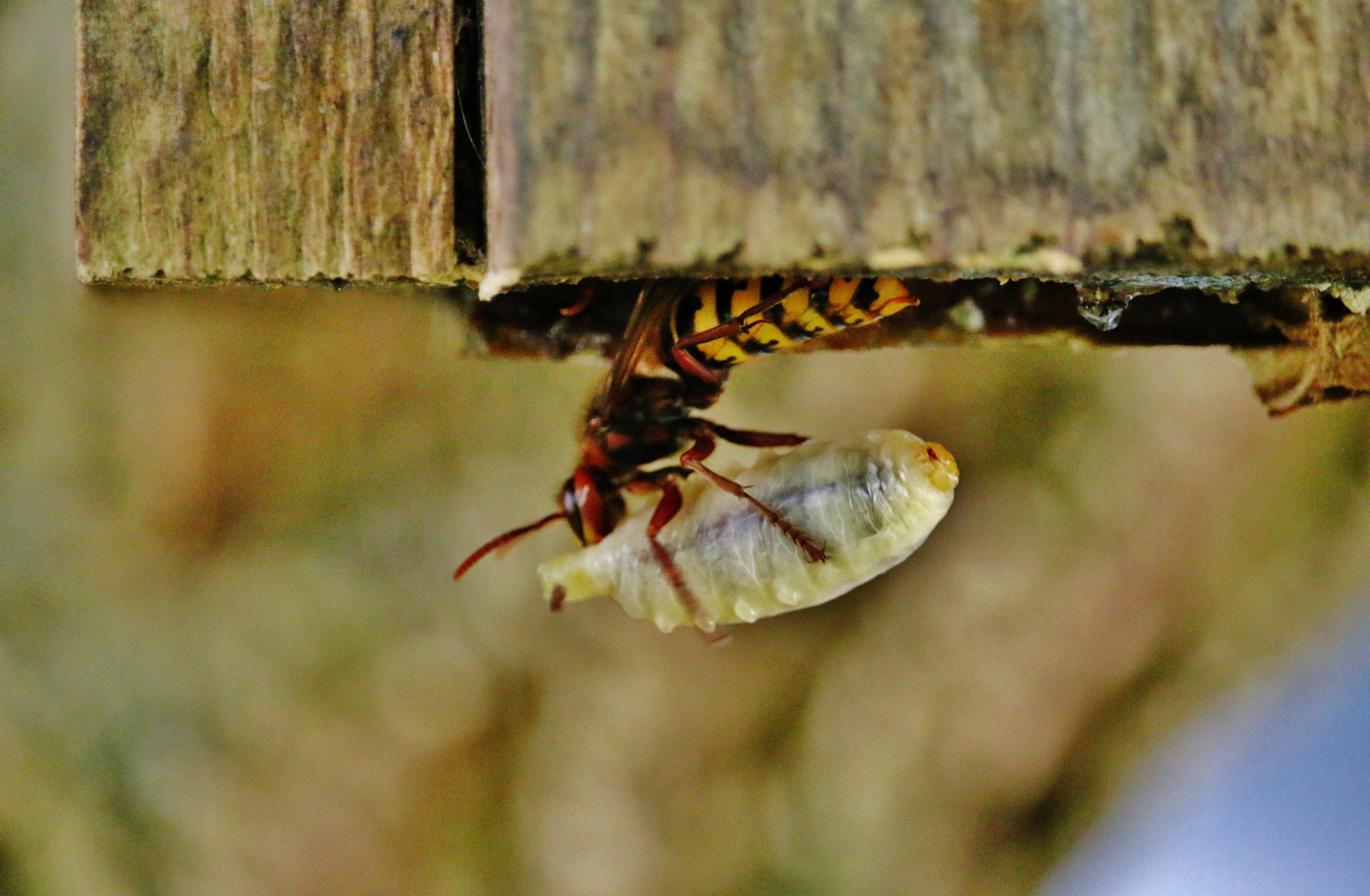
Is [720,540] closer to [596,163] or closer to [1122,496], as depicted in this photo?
[596,163]

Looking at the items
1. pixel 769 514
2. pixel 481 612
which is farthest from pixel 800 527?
pixel 481 612

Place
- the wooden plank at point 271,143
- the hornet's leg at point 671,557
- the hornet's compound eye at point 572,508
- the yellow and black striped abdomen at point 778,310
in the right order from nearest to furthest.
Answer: the wooden plank at point 271,143 → the yellow and black striped abdomen at point 778,310 → the hornet's leg at point 671,557 → the hornet's compound eye at point 572,508

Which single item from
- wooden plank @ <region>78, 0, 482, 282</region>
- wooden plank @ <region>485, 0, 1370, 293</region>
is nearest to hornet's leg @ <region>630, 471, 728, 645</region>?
wooden plank @ <region>78, 0, 482, 282</region>

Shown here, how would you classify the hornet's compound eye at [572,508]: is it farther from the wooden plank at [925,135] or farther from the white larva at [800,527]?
the wooden plank at [925,135]

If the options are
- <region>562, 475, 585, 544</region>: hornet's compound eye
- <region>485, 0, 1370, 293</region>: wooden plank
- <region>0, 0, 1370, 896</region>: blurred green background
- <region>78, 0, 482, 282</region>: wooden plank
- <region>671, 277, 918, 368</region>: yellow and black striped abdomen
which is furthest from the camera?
<region>0, 0, 1370, 896</region>: blurred green background

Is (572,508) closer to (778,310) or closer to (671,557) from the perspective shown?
(671,557)

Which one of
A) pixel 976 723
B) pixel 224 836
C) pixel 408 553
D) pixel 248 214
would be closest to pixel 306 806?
pixel 224 836

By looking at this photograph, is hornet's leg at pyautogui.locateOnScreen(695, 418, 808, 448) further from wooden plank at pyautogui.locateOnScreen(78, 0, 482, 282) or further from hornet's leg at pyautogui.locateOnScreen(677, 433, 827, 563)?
wooden plank at pyautogui.locateOnScreen(78, 0, 482, 282)

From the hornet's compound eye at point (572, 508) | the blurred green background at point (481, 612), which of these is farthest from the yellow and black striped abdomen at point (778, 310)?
the blurred green background at point (481, 612)
